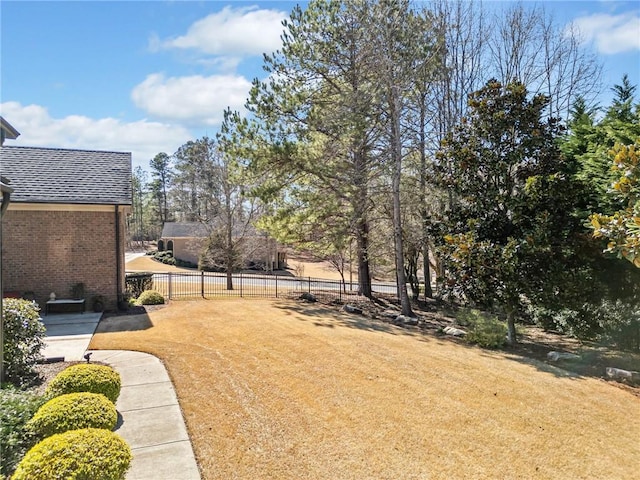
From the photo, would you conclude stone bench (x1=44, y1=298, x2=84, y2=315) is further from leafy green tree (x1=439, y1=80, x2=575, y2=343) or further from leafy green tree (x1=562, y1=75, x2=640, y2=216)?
leafy green tree (x1=562, y1=75, x2=640, y2=216)

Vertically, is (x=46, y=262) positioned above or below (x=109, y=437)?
above

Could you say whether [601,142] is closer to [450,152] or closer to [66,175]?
[450,152]

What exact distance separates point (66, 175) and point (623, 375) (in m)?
17.2

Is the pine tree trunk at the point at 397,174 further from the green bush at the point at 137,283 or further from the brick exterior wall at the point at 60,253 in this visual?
the green bush at the point at 137,283

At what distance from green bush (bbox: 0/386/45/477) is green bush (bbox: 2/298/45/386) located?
6.18 ft

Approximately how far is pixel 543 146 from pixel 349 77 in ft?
28.7

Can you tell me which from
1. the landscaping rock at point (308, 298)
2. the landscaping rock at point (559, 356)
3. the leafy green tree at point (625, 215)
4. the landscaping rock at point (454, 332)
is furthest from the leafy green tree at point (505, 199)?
the landscaping rock at point (308, 298)

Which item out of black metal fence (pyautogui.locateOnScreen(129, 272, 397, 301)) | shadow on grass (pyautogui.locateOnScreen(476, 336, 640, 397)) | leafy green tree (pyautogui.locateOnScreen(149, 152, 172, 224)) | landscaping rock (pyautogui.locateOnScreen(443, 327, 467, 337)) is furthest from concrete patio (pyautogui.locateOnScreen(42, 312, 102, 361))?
leafy green tree (pyautogui.locateOnScreen(149, 152, 172, 224))

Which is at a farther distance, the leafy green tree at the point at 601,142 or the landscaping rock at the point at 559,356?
the landscaping rock at the point at 559,356

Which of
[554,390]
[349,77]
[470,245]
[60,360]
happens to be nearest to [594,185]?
[470,245]

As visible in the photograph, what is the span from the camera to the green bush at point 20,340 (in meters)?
6.69

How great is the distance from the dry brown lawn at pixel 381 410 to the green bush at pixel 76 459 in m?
1.12

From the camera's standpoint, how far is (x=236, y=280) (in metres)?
31.3

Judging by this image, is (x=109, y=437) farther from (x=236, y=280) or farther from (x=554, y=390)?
(x=236, y=280)
